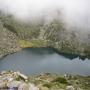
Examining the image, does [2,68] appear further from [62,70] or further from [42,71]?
[62,70]

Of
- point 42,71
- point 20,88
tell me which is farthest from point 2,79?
point 42,71

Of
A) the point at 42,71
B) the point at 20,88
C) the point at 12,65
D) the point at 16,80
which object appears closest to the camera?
the point at 20,88

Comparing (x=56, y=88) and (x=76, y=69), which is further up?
(x=56, y=88)

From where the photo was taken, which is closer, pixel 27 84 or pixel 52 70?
pixel 27 84

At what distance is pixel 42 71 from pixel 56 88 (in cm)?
10516

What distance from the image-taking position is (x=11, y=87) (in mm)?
68938

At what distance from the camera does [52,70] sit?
188 metres

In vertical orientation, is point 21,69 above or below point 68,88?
below

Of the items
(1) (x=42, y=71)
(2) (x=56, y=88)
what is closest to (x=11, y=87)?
(2) (x=56, y=88)

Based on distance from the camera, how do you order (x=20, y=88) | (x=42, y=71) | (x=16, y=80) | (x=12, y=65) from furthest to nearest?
(x=12, y=65) < (x=42, y=71) < (x=16, y=80) < (x=20, y=88)

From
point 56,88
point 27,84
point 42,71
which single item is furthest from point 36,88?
point 42,71

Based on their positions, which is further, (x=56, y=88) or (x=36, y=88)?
(x=56, y=88)

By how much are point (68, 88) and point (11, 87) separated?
15.5 metres

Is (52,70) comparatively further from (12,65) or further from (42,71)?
(12,65)
